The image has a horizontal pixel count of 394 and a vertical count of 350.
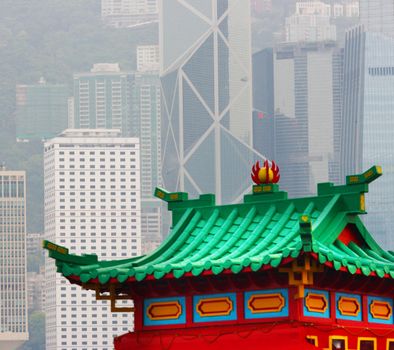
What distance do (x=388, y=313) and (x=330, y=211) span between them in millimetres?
1382

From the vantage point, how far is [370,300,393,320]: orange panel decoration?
18.6 m

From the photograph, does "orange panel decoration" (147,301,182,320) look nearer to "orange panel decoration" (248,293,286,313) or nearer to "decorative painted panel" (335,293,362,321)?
"orange panel decoration" (248,293,286,313)

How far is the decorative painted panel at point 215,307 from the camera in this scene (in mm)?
17984

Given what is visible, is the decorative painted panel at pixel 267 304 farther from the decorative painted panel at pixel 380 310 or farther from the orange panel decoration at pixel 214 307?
the decorative painted panel at pixel 380 310

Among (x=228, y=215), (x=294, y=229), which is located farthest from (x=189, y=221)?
(x=294, y=229)

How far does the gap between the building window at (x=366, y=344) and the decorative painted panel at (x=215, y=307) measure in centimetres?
139

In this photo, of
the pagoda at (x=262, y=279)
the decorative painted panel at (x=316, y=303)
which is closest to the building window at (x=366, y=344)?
the pagoda at (x=262, y=279)

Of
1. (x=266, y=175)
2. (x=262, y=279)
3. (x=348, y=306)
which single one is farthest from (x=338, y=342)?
(x=266, y=175)

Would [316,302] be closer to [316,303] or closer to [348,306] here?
[316,303]

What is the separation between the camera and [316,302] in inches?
699

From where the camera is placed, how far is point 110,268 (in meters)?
18.1

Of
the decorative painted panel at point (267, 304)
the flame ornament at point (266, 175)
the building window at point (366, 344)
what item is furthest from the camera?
the flame ornament at point (266, 175)

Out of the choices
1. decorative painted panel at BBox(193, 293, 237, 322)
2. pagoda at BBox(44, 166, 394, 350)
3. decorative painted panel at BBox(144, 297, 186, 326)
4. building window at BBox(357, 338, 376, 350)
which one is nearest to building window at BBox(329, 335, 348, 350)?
pagoda at BBox(44, 166, 394, 350)

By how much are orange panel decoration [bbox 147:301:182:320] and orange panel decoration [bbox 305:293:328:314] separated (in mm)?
1525
